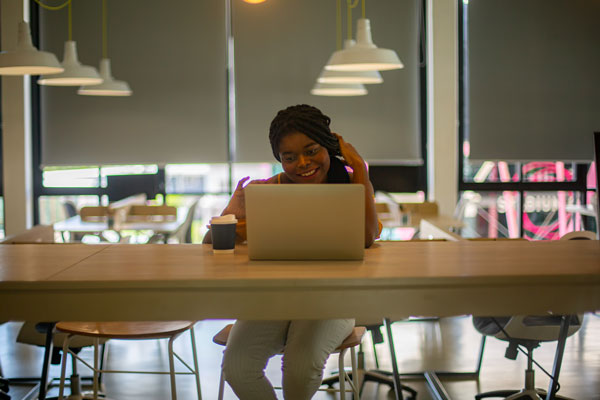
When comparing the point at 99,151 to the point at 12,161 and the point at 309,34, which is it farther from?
the point at 309,34

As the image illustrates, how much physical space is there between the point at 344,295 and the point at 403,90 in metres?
5.57

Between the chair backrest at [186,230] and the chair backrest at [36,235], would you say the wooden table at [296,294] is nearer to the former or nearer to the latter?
the chair backrest at [36,235]

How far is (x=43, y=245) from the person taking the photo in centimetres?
228

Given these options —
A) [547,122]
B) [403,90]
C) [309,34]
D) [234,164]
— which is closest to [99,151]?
[234,164]

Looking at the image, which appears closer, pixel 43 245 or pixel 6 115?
pixel 43 245

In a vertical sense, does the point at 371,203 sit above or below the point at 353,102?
below

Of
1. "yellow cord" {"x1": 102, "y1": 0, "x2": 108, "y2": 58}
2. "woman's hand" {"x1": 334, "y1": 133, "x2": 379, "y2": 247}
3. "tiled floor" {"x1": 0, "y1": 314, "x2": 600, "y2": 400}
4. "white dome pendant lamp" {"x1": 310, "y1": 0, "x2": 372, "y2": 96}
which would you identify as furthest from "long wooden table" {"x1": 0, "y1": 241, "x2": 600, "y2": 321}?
"yellow cord" {"x1": 102, "y1": 0, "x2": 108, "y2": 58}

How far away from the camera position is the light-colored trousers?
6.45 feet

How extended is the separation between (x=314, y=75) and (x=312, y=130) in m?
4.68

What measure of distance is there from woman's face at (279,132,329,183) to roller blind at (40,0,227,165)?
4631mm

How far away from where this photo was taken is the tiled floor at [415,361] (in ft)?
10.6

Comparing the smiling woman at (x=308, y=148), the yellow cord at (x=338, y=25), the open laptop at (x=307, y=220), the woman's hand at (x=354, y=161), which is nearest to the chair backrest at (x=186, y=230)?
the yellow cord at (x=338, y=25)

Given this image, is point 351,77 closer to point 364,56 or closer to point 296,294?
point 364,56

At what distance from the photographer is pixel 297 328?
2.03 meters
